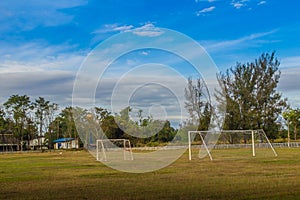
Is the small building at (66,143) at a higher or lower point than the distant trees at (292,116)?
lower

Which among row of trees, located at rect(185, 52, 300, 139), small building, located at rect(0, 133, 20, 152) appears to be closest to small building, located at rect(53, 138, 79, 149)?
small building, located at rect(0, 133, 20, 152)

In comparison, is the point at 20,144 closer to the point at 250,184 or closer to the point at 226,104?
the point at 226,104

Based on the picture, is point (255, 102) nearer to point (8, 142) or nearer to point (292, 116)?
point (292, 116)

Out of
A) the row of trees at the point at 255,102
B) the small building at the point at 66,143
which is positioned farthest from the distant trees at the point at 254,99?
the small building at the point at 66,143

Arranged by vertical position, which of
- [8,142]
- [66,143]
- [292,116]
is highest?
[292,116]

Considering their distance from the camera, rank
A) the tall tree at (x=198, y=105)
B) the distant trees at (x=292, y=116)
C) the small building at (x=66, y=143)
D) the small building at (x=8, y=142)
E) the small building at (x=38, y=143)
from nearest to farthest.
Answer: the tall tree at (x=198, y=105) < the distant trees at (x=292, y=116) < the small building at (x=8, y=142) < the small building at (x=66, y=143) < the small building at (x=38, y=143)

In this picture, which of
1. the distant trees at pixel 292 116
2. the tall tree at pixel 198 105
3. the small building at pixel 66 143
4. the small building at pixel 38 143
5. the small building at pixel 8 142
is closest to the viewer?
the tall tree at pixel 198 105

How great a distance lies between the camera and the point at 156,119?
38875 millimetres

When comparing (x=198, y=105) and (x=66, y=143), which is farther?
(x=66, y=143)

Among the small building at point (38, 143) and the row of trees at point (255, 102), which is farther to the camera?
the small building at point (38, 143)

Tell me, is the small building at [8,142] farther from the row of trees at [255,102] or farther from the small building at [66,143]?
the row of trees at [255,102]

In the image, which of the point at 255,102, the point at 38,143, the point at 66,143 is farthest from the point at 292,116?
the point at 38,143

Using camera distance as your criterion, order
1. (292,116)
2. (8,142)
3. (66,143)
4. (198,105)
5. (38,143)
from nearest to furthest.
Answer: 1. (198,105)
2. (292,116)
3. (8,142)
4. (66,143)
5. (38,143)

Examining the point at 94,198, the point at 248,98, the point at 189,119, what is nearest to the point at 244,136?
the point at 189,119
